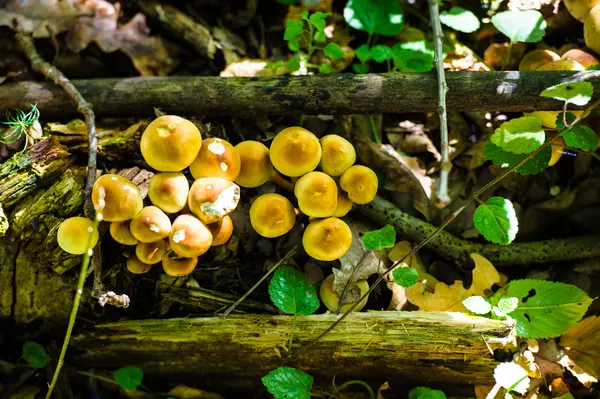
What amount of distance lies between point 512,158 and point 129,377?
2.68m

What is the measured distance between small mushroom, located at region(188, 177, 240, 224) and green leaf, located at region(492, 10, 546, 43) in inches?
83.9

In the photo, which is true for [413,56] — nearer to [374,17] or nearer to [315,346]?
[374,17]

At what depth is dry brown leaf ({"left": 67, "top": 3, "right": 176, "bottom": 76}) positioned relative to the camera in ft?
11.0

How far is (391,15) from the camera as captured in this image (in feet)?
11.0

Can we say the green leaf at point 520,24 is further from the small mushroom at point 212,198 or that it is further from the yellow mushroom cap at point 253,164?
the small mushroom at point 212,198

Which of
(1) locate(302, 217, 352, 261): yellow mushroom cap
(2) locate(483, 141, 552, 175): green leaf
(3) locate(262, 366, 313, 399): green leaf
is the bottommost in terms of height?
(3) locate(262, 366, 313, 399): green leaf

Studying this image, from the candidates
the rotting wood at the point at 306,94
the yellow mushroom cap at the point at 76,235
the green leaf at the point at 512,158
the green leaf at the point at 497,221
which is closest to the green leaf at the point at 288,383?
the yellow mushroom cap at the point at 76,235

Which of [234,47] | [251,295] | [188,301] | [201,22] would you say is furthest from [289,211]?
[201,22]

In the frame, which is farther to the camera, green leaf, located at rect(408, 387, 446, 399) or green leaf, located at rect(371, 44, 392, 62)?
green leaf, located at rect(371, 44, 392, 62)

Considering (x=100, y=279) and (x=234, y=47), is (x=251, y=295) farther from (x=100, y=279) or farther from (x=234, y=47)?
(x=234, y=47)

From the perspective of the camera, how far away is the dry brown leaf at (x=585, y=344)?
9.82 feet

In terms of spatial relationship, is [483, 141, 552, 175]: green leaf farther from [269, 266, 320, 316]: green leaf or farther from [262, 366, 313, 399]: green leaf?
[262, 366, 313, 399]: green leaf

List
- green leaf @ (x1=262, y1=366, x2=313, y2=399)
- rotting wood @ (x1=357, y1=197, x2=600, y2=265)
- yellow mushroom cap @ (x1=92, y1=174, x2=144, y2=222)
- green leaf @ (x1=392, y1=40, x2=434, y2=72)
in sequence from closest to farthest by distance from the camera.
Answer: yellow mushroom cap @ (x1=92, y1=174, x2=144, y2=222) < green leaf @ (x1=262, y1=366, x2=313, y2=399) < rotting wood @ (x1=357, y1=197, x2=600, y2=265) < green leaf @ (x1=392, y1=40, x2=434, y2=72)

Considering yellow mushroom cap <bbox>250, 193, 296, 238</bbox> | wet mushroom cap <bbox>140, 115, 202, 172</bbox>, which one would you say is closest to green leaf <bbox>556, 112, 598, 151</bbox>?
yellow mushroom cap <bbox>250, 193, 296, 238</bbox>
